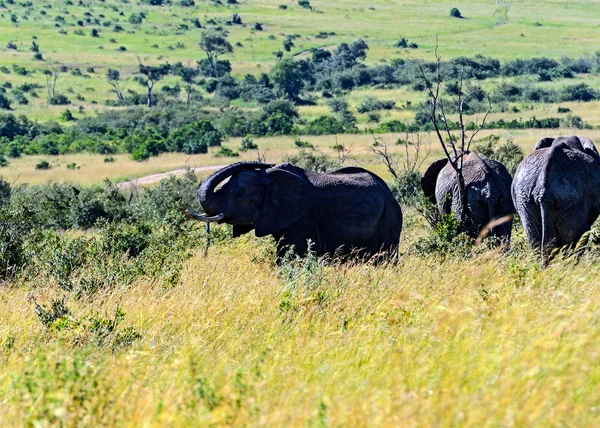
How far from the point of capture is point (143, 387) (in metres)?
4.68

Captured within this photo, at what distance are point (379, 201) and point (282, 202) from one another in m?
1.30

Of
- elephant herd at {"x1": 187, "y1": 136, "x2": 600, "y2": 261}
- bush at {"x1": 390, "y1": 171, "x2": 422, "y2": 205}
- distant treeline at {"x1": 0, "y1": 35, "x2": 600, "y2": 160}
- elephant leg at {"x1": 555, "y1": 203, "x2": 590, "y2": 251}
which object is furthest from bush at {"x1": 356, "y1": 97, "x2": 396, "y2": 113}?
elephant leg at {"x1": 555, "y1": 203, "x2": 590, "y2": 251}

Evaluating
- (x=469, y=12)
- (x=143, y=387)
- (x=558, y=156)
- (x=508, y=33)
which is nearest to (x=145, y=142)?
(x=558, y=156)

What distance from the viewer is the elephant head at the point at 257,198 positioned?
10.6 m

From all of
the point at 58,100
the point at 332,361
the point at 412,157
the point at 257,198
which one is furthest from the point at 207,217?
the point at 58,100

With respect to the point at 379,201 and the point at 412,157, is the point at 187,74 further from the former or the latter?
the point at 379,201

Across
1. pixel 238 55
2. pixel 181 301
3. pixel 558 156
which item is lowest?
pixel 238 55

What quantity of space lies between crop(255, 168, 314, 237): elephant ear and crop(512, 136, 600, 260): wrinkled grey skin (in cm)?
232

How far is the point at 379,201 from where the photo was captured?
38.0 ft

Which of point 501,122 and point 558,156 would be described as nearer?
point 558,156

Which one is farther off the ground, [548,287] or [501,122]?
[548,287]

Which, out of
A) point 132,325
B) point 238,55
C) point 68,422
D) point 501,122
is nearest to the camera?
point 68,422

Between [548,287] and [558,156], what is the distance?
3136 mm

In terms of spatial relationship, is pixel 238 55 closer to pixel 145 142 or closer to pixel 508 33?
pixel 508 33
